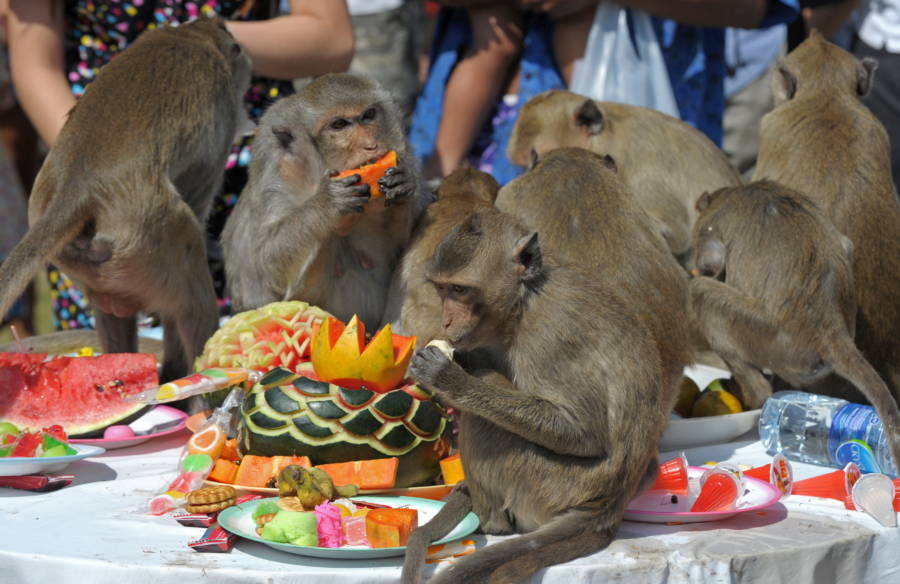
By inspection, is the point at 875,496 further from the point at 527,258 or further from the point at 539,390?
the point at 527,258

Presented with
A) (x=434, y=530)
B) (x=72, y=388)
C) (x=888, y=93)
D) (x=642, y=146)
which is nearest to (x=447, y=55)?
(x=642, y=146)

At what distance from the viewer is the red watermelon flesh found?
303cm

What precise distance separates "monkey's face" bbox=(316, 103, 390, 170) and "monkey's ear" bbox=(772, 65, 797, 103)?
1790 mm

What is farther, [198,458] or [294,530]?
[198,458]

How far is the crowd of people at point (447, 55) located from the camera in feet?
13.2

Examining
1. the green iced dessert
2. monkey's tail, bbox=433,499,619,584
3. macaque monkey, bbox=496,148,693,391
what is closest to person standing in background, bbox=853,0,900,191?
macaque monkey, bbox=496,148,693,391

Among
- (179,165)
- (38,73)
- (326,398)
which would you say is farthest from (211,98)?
(326,398)

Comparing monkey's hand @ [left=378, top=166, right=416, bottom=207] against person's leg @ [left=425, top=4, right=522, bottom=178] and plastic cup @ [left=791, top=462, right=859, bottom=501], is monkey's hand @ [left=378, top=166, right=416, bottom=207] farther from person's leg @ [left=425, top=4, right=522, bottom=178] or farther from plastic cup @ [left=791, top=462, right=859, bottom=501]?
person's leg @ [left=425, top=4, right=522, bottom=178]

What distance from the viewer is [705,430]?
2969 mm

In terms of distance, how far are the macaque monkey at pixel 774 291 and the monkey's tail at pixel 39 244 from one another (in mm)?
1977

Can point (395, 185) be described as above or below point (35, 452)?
above

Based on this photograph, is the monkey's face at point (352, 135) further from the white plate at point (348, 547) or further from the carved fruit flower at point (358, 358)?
the white plate at point (348, 547)

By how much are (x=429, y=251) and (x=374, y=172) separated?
294 millimetres

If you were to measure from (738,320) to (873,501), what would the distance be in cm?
105
